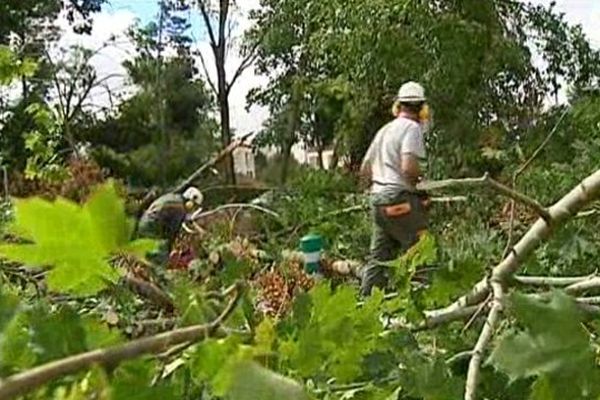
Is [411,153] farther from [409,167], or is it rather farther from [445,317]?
[445,317]

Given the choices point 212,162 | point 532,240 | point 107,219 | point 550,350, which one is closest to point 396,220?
point 212,162

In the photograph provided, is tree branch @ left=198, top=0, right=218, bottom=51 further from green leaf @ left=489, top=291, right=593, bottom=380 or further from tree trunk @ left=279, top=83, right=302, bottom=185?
green leaf @ left=489, top=291, right=593, bottom=380

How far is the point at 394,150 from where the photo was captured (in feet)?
11.5

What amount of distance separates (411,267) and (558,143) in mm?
5216

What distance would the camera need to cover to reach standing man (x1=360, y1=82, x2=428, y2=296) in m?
3.46

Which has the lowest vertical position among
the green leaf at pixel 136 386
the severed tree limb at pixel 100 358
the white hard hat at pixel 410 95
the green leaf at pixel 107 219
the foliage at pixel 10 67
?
the green leaf at pixel 136 386

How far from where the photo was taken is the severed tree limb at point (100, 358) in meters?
0.27

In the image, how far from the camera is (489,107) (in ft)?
25.6

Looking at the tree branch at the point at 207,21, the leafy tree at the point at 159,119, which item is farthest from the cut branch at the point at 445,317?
the tree branch at the point at 207,21

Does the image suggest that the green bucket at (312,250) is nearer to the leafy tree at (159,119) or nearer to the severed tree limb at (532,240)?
the severed tree limb at (532,240)

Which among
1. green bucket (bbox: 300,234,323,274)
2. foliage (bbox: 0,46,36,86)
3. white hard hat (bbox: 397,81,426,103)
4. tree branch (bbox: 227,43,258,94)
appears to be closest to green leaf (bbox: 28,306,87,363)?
foliage (bbox: 0,46,36,86)

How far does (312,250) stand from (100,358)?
4.37m

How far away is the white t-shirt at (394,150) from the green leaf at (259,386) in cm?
312

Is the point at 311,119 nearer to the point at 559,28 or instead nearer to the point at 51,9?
the point at 559,28
